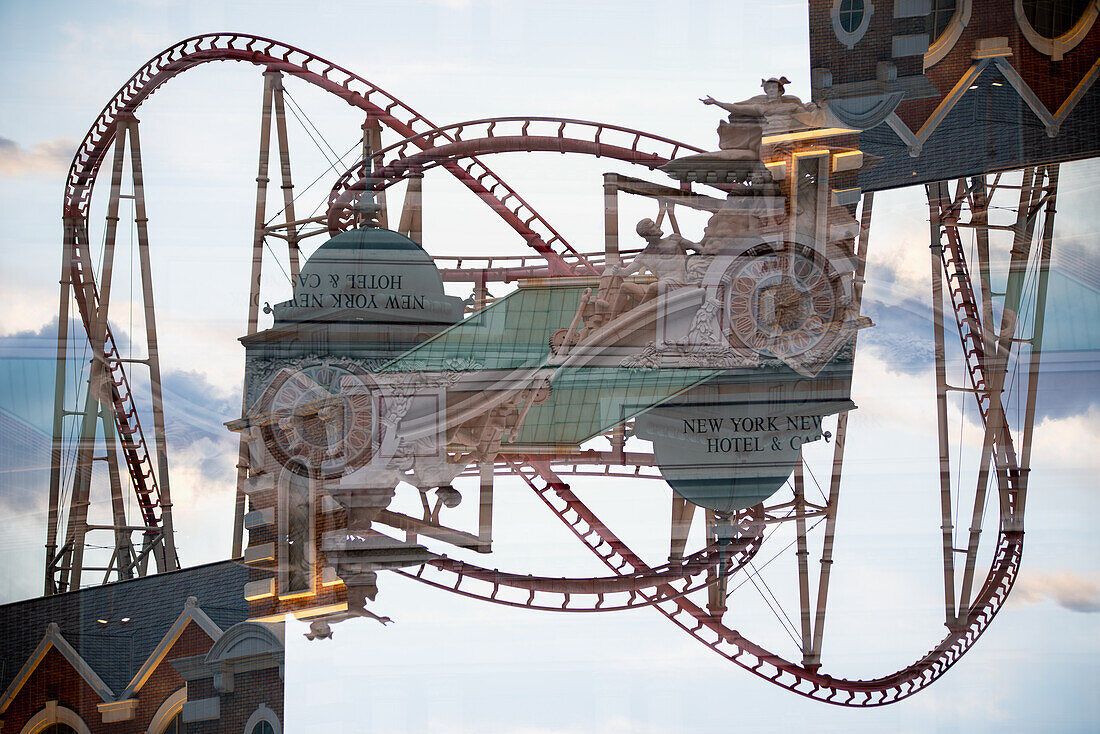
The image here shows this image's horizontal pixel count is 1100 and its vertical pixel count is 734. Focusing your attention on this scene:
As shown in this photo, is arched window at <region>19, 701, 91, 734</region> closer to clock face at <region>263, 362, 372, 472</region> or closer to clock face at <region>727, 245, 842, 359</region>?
clock face at <region>263, 362, 372, 472</region>

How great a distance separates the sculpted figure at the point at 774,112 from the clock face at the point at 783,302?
1.41 ft

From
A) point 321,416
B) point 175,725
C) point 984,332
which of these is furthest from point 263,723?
point 984,332

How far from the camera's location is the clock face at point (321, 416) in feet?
15.1

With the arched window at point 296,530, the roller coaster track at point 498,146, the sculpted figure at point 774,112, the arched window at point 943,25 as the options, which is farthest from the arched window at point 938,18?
the arched window at point 296,530

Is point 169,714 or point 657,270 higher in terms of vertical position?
point 657,270

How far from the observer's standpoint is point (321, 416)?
4613mm

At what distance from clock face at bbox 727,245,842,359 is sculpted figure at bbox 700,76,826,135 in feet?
1.41

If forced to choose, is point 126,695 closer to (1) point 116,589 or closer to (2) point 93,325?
(1) point 116,589

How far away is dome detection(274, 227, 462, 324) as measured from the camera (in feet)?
15.5

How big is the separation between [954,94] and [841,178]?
56cm

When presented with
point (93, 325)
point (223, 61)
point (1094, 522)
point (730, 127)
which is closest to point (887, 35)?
point (730, 127)

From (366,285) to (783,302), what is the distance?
4.90 feet

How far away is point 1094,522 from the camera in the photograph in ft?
16.0

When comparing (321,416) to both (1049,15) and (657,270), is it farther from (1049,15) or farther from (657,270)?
(1049,15)
